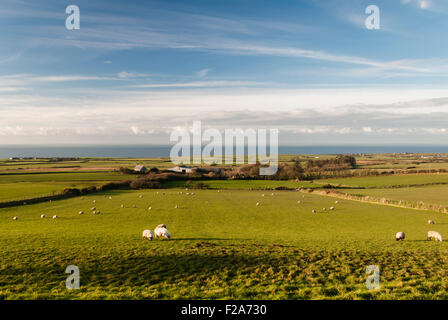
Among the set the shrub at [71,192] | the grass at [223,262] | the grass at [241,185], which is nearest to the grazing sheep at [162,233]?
the grass at [223,262]

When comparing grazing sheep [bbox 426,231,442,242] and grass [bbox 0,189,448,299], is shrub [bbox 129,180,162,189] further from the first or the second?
grazing sheep [bbox 426,231,442,242]

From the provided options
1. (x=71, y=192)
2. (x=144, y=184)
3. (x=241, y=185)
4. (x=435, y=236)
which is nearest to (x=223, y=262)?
(x=435, y=236)

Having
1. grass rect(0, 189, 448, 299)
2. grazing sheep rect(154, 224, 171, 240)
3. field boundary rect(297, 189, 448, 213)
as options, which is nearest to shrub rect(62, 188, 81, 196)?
grass rect(0, 189, 448, 299)

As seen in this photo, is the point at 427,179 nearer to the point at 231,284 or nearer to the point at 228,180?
the point at 228,180

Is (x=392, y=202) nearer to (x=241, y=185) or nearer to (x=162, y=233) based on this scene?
(x=162, y=233)

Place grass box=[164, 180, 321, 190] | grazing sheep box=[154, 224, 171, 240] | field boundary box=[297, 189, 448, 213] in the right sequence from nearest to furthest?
1. grazing sheep box=[154, 224, 171, 240]
2. field boundary box=[297, 189, 448, 213]
3. grass box=[164, 180, 321, 190]

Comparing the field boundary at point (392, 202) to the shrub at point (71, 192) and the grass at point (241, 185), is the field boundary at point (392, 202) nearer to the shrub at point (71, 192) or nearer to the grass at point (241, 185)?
the grass at point (241, 185)

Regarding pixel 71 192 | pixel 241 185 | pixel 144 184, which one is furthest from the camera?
pixel 241 185

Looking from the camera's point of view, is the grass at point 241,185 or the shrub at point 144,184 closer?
the shrub at point 144,184

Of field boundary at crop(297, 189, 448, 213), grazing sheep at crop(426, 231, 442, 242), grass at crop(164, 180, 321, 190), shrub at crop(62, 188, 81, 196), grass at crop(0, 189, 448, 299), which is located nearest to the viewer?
grass at crop(0, 189, 448, 299)

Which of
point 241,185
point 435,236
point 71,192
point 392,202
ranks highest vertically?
point 435,236

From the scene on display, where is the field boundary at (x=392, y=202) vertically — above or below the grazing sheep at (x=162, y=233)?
below

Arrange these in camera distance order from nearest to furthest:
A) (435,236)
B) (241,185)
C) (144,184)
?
(435,236), (144,184), (241,185)
